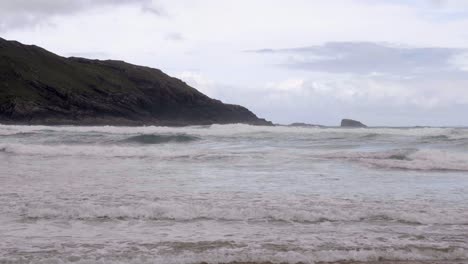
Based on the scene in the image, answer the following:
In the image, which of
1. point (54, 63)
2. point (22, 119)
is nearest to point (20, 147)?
point (22, 119)

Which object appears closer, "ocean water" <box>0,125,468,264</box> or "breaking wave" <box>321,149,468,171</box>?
"ocean water" <box>0,125,468,264</box>

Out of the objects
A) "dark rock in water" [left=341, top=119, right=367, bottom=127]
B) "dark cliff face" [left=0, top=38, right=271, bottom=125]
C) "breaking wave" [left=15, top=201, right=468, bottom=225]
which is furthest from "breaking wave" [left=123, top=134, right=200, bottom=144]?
"dark rock in water" [left=341, top=119, right=367, bottom=127]

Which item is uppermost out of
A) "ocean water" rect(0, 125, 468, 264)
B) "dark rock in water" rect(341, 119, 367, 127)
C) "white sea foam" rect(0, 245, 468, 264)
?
"dark rock in water" rect(341, 119, 367, 127)

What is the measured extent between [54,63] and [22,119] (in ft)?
71.0

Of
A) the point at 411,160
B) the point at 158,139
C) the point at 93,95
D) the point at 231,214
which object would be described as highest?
the point at 93,95

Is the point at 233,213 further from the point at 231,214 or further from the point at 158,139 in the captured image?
the point at 158,139

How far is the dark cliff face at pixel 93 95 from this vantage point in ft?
219

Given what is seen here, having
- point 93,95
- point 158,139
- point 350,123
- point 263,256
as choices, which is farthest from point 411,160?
point 350,123

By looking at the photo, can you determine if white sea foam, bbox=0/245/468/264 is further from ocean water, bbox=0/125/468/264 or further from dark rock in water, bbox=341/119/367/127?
dark rock in water, bbox=341/119/367/127

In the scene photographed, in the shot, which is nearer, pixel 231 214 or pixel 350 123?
pixel 231 214

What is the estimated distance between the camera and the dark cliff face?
66625 millimetres

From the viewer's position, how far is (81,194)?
10602 mm

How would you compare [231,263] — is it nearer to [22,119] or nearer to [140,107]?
[22,119]

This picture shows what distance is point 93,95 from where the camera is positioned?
74.1 meters
